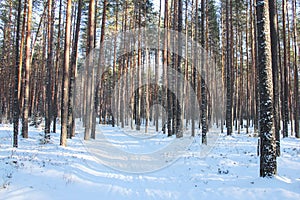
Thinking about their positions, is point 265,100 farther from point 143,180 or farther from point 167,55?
point 167,55

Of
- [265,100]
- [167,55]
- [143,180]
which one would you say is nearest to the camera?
[265,100]

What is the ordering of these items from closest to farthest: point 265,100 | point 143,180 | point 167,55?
point 265,100, point 143,180, point 167,55

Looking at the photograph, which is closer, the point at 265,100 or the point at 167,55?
the point at 265,100

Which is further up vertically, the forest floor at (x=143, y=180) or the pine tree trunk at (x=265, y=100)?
the pine tree trunk at (x=265, y=100)

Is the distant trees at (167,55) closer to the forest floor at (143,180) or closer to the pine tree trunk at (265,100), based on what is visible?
the pine tree trunk at (265,100)

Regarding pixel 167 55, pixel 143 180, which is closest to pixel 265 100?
pixel 143 180

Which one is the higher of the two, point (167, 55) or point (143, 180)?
point (167, 55)

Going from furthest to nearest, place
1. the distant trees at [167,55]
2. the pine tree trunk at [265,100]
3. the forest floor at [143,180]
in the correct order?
the distant trees at [167,55] < the pine tree trunk at [265,100] < the forest floor at [143,180]

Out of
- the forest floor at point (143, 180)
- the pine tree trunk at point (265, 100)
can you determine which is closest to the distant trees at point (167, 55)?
the pine tree trunk at point (265, 100)

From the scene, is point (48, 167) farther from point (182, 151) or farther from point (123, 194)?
point (182, 151)

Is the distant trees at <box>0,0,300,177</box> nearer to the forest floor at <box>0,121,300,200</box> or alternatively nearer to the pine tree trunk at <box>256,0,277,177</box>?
the pine tree trunk at <box>256,0,277,177</box>

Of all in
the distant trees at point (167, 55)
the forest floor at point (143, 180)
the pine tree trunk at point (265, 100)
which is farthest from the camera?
the distant trees at point (167, 55)

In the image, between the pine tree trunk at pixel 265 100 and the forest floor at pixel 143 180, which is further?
the pine tree trunk at pixel 265 100

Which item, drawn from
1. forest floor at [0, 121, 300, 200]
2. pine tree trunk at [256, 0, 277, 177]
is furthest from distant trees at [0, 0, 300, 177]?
forest floor at [0, 121, 300, 200]
